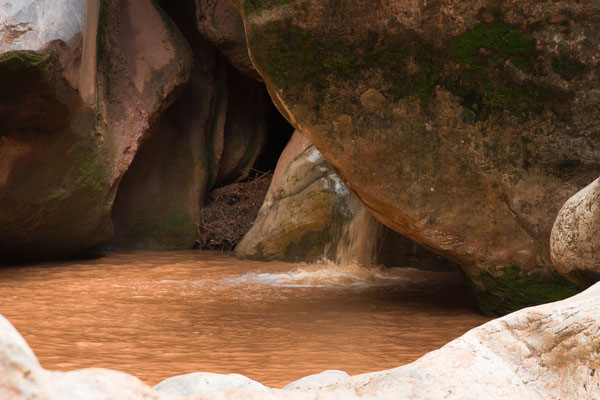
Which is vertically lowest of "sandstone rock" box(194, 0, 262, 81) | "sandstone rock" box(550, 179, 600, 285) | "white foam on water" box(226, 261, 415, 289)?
"white foam on water" box(226, 261, 415, 289)

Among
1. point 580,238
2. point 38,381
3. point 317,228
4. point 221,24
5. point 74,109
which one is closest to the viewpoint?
point 38,381

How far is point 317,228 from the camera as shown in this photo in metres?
7.99

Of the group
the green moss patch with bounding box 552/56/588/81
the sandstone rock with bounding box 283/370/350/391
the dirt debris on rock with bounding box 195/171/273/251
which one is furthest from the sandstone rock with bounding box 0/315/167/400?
the dirt debris on rock with bounding box 195/171/273/251

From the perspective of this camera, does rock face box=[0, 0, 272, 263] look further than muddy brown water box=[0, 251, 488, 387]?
Yes

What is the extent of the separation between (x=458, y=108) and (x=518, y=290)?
1403mm

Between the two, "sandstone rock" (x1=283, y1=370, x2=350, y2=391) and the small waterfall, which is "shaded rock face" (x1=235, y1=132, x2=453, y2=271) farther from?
"sandstone rock" (x1=283, y1=370, x2=350, y2=391)

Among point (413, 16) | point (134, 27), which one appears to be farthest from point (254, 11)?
point (134, 27)

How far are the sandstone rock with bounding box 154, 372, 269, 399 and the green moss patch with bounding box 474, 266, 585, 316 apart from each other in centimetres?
343

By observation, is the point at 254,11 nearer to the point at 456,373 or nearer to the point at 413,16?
the point at 413,16

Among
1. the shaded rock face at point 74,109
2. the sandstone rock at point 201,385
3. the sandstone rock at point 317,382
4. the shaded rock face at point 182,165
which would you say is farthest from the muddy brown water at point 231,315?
the shaded rock face at point 182,165

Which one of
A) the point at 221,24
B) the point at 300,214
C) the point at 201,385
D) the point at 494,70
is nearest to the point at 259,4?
the point at 494,70

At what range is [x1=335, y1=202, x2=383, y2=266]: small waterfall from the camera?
7.54 meters

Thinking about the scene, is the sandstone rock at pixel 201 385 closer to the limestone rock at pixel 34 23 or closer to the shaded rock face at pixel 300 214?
the limestone rock at pixel 34 23

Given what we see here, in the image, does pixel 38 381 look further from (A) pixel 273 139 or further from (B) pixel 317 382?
(A) pixel 273 139
